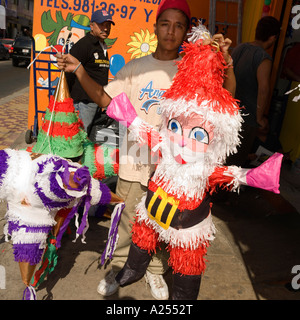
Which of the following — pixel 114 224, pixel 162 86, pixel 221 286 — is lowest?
pixel 221 286

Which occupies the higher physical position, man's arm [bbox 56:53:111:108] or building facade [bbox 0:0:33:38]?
building facade [bbox 0:0:33:38]

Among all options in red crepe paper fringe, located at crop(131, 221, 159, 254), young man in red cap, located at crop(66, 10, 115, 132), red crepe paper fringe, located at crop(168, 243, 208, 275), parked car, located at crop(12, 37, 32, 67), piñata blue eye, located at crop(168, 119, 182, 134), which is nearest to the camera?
piñata blue eye, located at crop(168, 119, 182, 134)

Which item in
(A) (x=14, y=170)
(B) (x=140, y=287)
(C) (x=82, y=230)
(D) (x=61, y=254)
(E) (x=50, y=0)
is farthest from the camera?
(E) (x=50, y=0)

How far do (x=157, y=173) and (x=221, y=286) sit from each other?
116cm

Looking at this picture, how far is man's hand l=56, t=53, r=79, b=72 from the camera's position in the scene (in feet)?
5.46

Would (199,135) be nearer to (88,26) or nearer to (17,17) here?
(88,26)

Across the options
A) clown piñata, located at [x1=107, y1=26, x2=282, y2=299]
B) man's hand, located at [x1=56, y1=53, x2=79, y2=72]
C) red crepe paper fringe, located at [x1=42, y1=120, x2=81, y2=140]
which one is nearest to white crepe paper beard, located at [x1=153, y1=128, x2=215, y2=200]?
clown piñata, located at [x1=107, y1=26, x2=282, y2=299]

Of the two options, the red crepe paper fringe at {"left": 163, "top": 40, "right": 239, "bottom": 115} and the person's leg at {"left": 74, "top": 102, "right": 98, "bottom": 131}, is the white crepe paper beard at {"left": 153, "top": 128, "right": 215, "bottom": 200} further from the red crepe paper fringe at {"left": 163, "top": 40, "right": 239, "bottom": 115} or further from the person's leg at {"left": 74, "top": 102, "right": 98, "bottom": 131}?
the person's leg at {"left": 74, "top": 102, "right": 98, "bottom": 131}

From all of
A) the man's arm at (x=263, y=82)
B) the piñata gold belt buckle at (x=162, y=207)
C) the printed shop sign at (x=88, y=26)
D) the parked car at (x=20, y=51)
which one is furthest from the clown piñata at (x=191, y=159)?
the parked car at (x=20, y=51)

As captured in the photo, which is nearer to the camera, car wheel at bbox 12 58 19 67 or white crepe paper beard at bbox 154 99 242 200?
white crepe paper beard at bbox 154 99 242 200

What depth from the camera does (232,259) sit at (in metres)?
2.64
